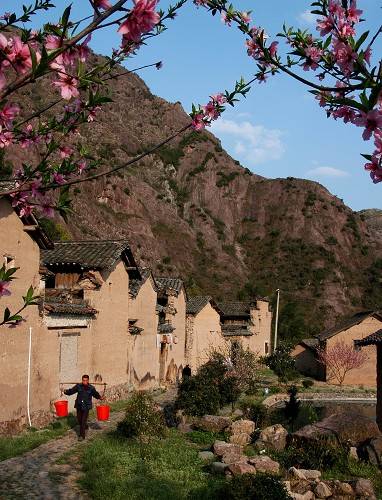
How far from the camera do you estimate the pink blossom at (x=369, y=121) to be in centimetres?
365

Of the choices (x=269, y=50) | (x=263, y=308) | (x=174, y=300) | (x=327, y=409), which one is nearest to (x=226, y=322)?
(x=263, y=308)

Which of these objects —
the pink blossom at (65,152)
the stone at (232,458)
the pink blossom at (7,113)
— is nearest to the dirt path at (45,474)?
the stone at (232,458)

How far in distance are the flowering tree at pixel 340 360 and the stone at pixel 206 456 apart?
31761mm

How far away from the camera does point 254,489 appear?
10789 mm

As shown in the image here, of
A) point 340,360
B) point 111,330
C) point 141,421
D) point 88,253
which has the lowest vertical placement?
point 141,421

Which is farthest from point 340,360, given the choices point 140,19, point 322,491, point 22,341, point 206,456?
point 140,19

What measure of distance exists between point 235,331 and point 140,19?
51.5m

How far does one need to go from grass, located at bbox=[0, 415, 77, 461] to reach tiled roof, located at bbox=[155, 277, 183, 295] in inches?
732

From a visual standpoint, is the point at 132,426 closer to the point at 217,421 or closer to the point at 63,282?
the point at 217,421

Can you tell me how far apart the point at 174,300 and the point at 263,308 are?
24.5 m

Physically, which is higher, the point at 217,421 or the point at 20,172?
the point at 20,172

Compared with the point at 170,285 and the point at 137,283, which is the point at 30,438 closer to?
the point at 137,283

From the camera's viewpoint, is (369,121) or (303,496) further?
(303,496)

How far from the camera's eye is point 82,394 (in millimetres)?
16703
